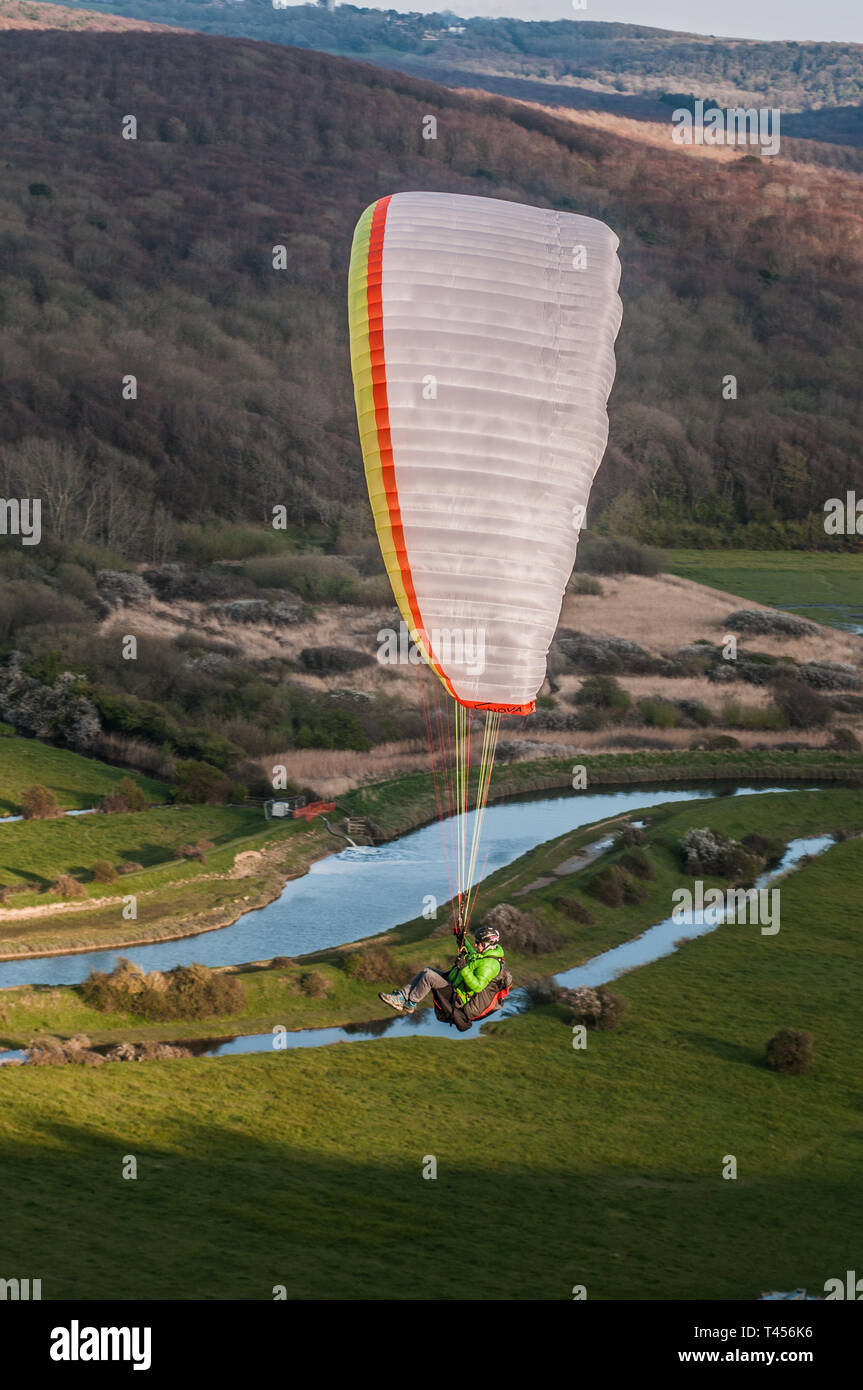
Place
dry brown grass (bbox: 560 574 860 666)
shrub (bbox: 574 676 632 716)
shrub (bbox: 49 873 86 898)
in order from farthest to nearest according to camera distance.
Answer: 1. dry brown grass (bbox: 560 574 860 666)
2. shrub (bbox: 574 676 632 716)
3. shrub (bbox: 49 873 86 898)

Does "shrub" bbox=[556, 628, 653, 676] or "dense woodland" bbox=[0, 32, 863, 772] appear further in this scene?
"shrub" bbox=[556, 628, 653, 676]

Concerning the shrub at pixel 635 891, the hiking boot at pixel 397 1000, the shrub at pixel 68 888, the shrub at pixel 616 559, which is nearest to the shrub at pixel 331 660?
the shrub at pixel 616 559

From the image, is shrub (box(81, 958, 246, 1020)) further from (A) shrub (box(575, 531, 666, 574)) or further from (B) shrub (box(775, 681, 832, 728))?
(A) shrub (box(575, 531, 666, 574))

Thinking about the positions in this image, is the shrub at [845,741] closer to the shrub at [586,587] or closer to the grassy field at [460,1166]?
the shrub at [586,587]

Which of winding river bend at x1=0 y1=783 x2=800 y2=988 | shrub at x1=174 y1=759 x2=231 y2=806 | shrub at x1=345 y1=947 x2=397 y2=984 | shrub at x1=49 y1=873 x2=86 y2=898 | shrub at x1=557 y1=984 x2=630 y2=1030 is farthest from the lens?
shrub at x1=174 y1=759 x2=231 y2=806

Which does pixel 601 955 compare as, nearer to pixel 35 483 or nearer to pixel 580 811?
pixel 580 811

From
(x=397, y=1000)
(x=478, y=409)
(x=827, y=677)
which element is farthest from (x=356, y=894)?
(x=827, y=677)

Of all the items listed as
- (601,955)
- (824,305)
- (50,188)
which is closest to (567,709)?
(601,955)

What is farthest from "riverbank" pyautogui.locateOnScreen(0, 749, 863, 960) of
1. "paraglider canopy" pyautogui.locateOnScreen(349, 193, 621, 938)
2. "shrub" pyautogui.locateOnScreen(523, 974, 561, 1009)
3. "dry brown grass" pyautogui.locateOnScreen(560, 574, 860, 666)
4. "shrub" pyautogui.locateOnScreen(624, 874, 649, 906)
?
"paraglider canopy" pyautogui.locateOnScreen(349, 193, 621, 938)

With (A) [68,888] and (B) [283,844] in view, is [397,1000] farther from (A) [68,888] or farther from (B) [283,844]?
(B) [283,844]
